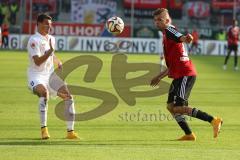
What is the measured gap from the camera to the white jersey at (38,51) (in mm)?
12297

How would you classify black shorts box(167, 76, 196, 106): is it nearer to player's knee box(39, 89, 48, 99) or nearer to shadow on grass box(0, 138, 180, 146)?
shadow on grass box(0, 138, 180, 146)

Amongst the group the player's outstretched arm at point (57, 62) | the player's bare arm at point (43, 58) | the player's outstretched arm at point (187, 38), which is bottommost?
the player's outstretched arm at point (57, 62)

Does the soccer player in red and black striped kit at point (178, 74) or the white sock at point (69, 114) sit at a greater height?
the soccer player in red and black striped kit at point (178, 74)

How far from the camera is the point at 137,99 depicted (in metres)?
19.4

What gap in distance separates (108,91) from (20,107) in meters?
4.67

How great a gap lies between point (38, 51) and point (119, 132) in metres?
2.28

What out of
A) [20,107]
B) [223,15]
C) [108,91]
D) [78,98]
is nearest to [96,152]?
[20,107]

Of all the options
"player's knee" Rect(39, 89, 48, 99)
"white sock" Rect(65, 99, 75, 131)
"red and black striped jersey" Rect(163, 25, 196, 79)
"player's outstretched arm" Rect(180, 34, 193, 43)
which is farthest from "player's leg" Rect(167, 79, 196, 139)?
"player's knee" Rect(39, 89, 48, 99)

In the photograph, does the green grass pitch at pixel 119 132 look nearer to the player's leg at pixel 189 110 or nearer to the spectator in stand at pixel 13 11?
the player's leg at pixel 189 110

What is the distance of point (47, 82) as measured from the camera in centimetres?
1248

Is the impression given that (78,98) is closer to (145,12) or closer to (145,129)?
(145,129)

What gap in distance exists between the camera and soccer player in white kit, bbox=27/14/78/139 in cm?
1221
